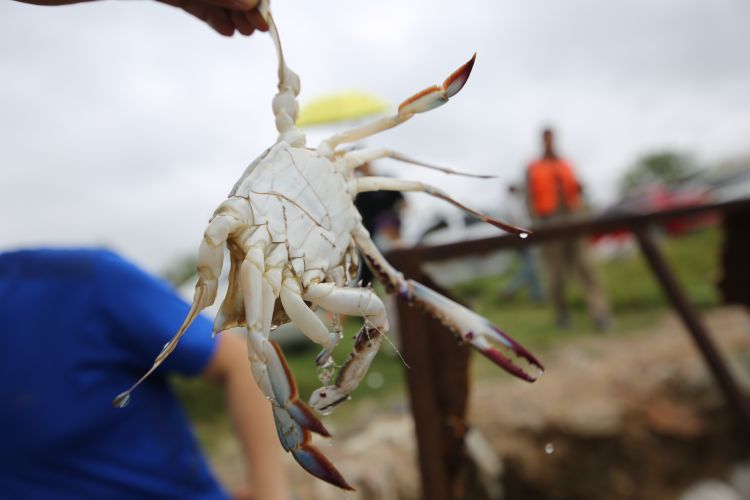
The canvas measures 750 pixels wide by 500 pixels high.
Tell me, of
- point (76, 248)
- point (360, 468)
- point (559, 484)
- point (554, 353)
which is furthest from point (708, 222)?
point (76, 248)

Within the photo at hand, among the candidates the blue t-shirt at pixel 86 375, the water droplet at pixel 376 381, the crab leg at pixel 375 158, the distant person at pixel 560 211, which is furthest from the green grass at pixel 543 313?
the crab leg at pixel 375 158

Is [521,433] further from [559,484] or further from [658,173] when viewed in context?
[658,173]

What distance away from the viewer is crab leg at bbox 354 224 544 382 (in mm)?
554

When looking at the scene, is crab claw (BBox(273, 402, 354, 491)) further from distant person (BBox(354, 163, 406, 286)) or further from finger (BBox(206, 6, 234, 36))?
distant person (BBox(354, 163, 406, 286))

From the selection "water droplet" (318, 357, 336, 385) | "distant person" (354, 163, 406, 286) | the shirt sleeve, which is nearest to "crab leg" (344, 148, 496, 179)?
"water droplet" (318, 357, 336, 385)

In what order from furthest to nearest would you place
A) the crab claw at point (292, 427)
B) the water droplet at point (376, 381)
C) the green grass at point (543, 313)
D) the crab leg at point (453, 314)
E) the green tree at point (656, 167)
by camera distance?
the green tree at point (656, 167)
the green grass at point (543, 313)
the water droplet at point (376, 381)
the crab leg at point (453, 314)
the crab claw at point (292, 427)

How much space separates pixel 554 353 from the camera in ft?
11.0

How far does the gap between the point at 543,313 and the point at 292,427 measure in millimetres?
4615

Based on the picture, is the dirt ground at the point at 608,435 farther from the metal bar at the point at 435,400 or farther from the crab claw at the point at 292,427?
the crab claw at the point at 292,427

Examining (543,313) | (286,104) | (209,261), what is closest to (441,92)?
(286,104)

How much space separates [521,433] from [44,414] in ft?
6.44

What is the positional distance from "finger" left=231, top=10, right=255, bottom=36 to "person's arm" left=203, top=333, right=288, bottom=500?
75 centimetres

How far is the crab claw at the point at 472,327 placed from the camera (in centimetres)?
55

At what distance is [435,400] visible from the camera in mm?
1319
